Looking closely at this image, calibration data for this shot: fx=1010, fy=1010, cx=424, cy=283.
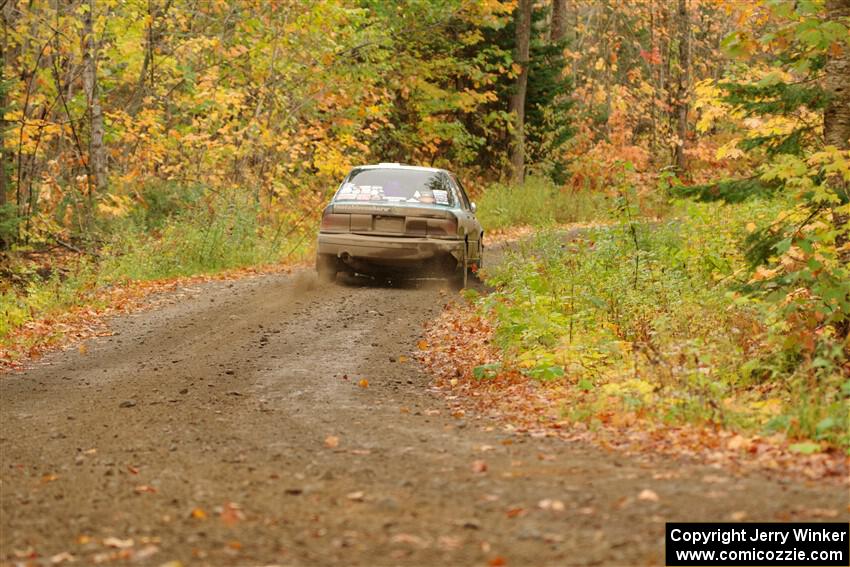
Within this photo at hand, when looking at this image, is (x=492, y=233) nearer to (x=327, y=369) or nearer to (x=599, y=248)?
(x=599, y=248)

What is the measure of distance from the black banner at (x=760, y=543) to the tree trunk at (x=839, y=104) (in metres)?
4.91

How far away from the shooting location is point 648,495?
5.49 m

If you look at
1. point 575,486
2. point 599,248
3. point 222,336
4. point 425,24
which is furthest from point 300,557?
point 425,24

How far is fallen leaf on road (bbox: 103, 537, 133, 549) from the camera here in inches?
196

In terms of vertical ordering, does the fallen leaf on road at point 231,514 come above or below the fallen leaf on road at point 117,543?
above

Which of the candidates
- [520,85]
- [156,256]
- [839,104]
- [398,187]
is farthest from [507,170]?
[839,104]

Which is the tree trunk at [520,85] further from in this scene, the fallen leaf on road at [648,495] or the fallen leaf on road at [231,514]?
the fallen leaf on road at [231,514]

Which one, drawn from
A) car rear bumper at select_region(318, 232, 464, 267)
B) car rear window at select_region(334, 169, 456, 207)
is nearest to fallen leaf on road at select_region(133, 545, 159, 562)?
car rear bumper at select_region(318, 232, 464, 267)

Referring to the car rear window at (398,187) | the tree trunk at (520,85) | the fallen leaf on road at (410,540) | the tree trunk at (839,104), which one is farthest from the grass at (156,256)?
the tree trunk at (520,85)

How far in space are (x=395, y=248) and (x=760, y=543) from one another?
419 inches

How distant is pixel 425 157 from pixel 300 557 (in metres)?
29.2

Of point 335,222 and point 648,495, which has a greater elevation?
point 335,222

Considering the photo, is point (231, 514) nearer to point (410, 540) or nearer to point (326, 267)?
point (410, 540)

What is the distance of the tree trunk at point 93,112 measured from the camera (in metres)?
20.0
